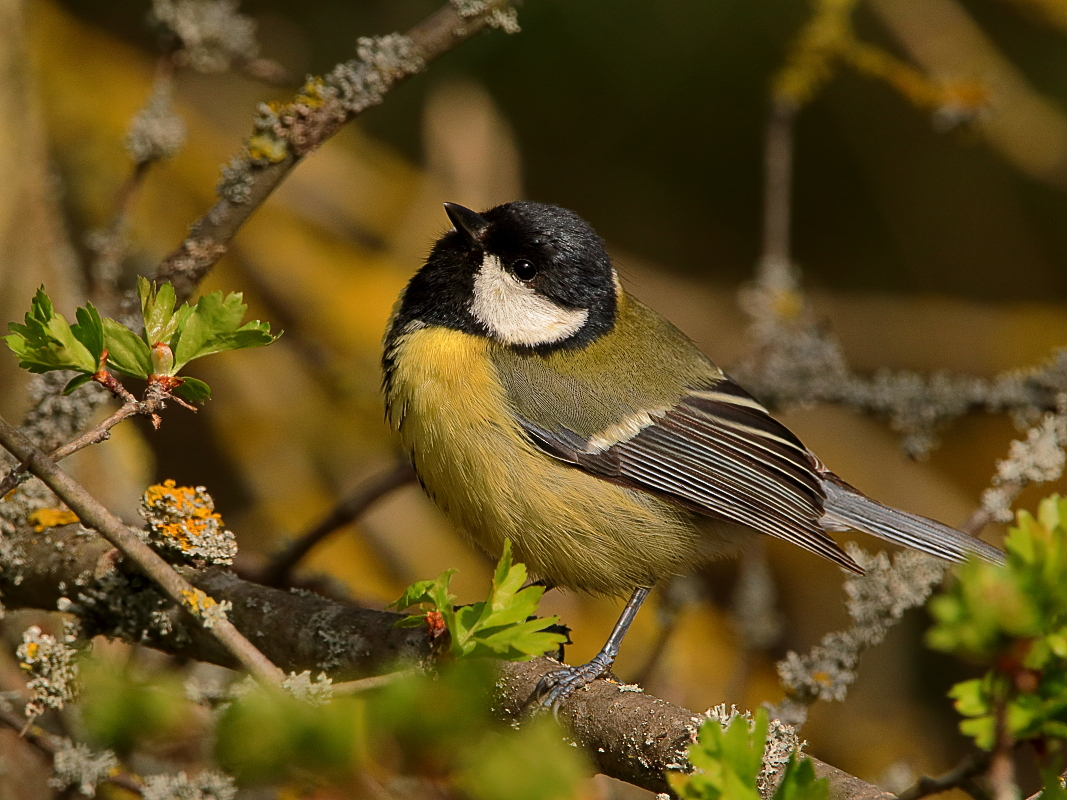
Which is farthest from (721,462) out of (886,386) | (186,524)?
(186,524)

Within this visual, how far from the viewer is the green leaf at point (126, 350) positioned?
141 cm

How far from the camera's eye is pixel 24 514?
2.11m

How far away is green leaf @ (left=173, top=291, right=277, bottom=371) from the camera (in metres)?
1.38

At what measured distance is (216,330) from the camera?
1.40m

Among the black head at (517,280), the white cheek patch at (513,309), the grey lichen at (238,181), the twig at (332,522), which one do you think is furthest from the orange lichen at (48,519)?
the white cheek patch at (513,309)

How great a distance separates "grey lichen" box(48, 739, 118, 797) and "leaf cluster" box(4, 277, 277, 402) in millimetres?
618

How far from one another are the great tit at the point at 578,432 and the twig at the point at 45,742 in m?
0.95

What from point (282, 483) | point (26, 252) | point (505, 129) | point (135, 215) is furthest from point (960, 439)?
point (26, 252)

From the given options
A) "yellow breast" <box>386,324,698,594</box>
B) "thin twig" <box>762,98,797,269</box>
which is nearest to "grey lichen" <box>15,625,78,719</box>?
"yellow breast" <box>386,324,698,594</box>

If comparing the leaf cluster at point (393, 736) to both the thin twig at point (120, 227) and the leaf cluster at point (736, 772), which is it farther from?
the thin twig at point (120, 227)

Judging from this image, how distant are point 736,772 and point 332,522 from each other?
5.88 feet

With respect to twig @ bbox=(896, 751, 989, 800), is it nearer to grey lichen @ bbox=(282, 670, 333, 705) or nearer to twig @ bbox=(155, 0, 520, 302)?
grey lichen @ bbox=(282, 670, 333, 705)

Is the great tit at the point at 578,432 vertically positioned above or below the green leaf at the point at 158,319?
above

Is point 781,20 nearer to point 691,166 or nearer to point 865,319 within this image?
point 691,166
